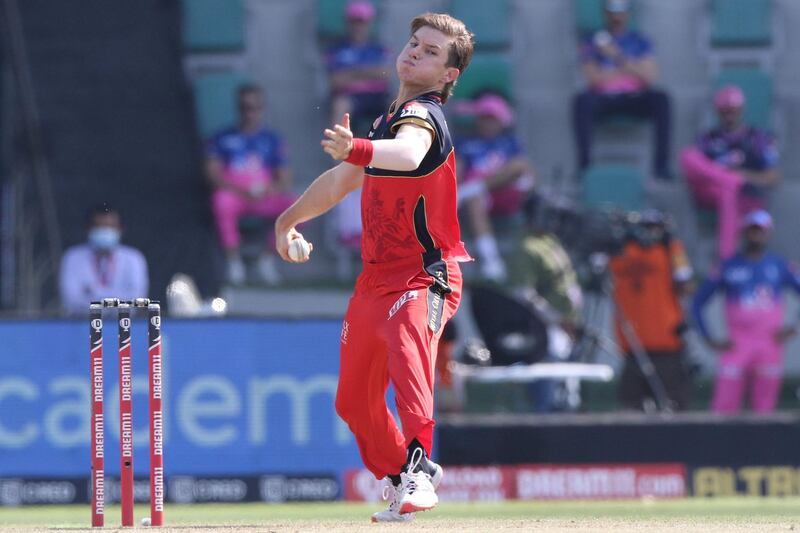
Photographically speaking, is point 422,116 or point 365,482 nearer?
point 422,116

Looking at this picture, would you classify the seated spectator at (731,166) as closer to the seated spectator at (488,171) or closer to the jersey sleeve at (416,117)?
the seated spectator at (488,171)

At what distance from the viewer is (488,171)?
13406mm

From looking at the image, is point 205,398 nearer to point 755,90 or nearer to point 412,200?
point 412,200

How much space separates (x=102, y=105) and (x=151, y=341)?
27.7 feet

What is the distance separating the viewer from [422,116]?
5613 millimetres

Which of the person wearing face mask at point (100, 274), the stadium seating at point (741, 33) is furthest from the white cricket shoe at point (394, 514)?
the stadium seating at point (741, 33)

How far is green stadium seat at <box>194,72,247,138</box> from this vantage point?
14.2 meters

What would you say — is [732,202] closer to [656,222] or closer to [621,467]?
[656,222]

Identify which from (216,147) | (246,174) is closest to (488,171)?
(246,174)

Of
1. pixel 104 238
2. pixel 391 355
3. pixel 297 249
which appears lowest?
pixel 391 355

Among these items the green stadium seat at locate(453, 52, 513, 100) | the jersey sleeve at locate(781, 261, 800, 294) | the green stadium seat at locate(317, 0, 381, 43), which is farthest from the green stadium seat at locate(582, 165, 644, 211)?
the green stadium seat at locate(317, 0, 381, 43)

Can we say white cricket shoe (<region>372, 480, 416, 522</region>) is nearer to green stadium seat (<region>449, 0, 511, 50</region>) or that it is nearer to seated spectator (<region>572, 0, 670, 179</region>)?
seated spectator (<region>572, 0, 670, 179</region>)

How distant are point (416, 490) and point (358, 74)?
329 inches

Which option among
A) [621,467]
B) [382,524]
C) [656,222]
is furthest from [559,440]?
[382,524]
